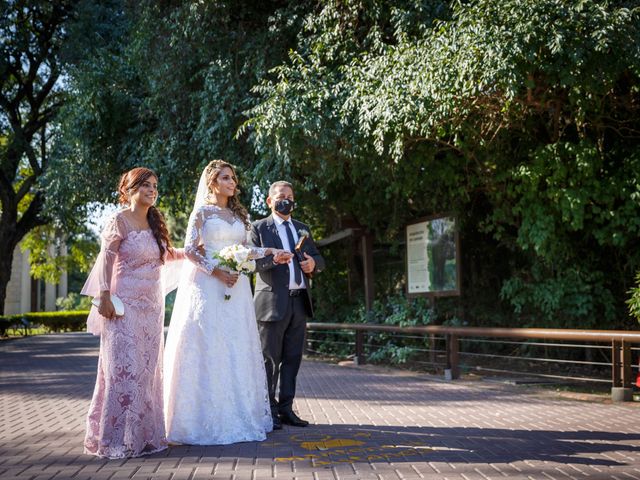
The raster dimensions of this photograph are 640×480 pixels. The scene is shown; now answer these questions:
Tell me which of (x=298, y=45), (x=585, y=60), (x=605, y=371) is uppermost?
(x=298, y=45)

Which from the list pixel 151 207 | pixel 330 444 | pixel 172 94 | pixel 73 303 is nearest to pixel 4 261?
pixel 172 94

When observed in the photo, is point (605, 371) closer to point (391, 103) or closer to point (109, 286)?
point (391, 103)

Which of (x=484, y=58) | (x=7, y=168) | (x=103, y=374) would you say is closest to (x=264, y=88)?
(x=484, y=58)

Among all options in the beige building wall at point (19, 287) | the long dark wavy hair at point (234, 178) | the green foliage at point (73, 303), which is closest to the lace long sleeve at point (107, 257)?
the long dark wavy hair at point (234, 178)

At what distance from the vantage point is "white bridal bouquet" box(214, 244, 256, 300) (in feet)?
21.2

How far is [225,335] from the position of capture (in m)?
6.63

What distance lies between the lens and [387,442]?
21.1 feet

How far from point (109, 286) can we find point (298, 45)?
9122mm

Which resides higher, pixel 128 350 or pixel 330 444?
pixel 128 350

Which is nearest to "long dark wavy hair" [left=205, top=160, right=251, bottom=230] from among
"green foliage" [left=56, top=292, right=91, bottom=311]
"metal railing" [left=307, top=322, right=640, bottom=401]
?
"metal railing" [left=307, top=322, right=640, bottom=401]

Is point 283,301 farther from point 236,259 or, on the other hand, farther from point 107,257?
point 107,257

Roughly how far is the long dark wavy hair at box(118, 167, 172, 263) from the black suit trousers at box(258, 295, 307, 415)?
1.32 m

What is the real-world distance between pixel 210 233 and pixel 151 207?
575 mm

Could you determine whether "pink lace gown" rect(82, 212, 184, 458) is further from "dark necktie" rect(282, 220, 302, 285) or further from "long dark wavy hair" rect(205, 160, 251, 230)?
"dark necktie" rect(282, 220, 302, 285)
